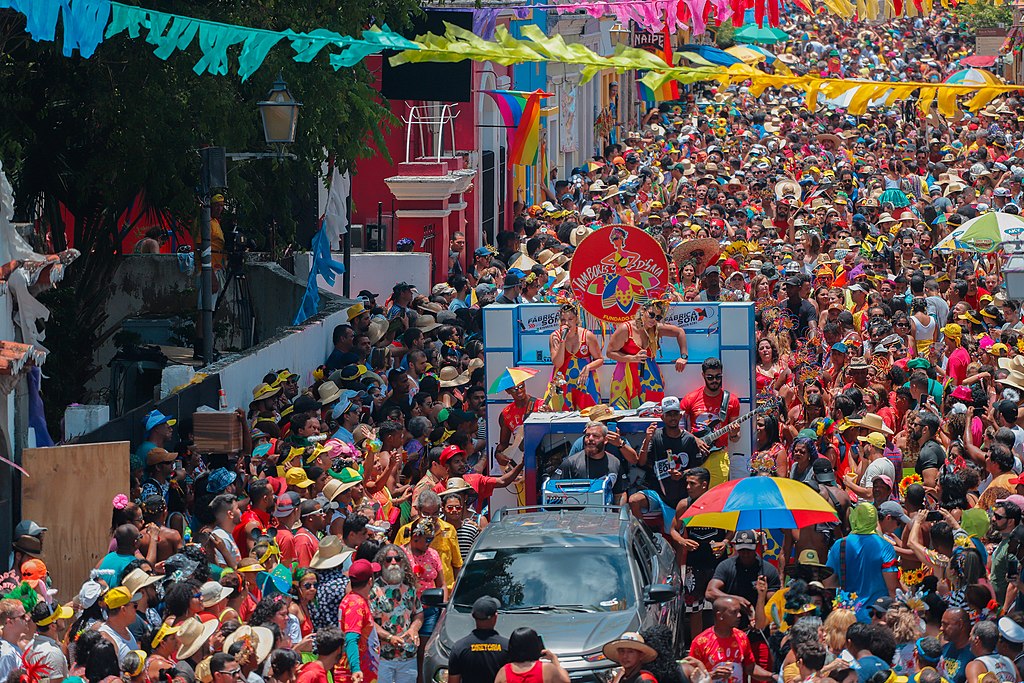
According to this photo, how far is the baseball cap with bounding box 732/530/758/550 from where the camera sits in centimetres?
1173

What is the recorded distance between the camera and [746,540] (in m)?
11.7

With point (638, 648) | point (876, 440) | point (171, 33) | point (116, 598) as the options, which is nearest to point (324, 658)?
point (116, 598)

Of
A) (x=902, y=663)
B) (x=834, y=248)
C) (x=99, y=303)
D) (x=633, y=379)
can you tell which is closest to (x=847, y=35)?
(x=834, y=248)

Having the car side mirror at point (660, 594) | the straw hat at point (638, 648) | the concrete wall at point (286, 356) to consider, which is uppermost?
the concrete wall at point (286, 356)

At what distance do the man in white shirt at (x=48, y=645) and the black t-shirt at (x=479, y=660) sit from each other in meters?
2.19

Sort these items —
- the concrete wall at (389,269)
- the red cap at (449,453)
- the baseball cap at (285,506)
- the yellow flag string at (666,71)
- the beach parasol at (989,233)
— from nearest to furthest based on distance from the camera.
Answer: the yellow flag string at (666,71) < the baseball cap at (285,506) < the red cap at (449,453) < the beach parasol at (989,233) < the concrete wall at (389,269)

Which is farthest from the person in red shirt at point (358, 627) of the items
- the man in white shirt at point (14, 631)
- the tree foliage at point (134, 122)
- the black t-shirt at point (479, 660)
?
the tree foliage at point (134, 122)

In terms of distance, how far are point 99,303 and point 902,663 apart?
578 inches

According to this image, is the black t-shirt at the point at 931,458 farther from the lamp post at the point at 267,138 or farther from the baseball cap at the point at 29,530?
the lamp post at the point at 267,138

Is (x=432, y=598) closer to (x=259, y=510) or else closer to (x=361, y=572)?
(x=361, y=572)

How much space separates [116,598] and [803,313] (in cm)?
1085

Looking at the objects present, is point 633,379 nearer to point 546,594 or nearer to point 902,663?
point 546,594

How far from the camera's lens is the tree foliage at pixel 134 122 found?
747 inches

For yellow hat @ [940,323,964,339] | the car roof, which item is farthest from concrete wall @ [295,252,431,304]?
the car roof
